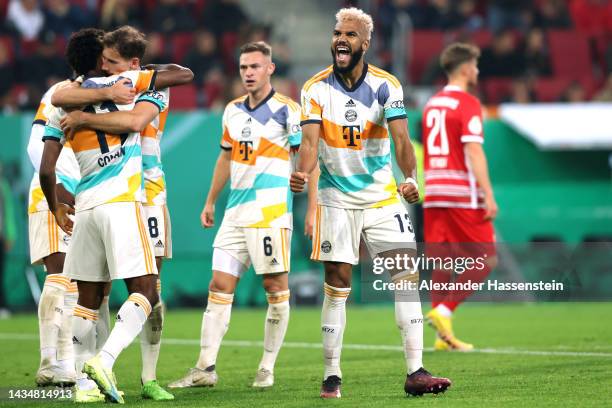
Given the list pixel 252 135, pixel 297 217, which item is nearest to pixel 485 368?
pixel 252 135

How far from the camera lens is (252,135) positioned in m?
9.11

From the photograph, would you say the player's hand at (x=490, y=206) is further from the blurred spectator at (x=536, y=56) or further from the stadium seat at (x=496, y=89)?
the blurred spectator at (x=536, y=56)

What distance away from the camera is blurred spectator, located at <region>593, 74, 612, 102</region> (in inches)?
746

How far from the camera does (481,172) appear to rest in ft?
37.3

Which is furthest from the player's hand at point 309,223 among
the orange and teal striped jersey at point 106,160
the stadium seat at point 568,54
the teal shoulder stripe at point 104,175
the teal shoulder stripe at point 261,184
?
the stadium seat at point 568,54

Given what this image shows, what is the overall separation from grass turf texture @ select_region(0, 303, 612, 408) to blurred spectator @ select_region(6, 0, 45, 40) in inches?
236

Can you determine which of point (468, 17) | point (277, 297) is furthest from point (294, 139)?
point (468, 17)

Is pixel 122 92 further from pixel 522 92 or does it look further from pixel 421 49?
pixel 421 49

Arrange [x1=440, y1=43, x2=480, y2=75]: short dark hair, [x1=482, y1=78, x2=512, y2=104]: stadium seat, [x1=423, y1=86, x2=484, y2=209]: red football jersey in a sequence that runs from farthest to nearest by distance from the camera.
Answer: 1. [x1=482, y1=78, x2=512, y2=104]: stadium seat
2. [x1=440, y1=43, x2=480, y2=75]: short dark hair
3. [x1=423, y1=86, x2=484, y2=209]: red football jersey

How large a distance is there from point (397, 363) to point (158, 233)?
8.29ft

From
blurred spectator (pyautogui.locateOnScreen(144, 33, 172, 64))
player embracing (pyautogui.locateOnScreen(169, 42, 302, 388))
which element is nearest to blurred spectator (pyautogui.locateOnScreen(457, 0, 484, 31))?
blurred spectator (pyautogui.locateOnScreen(144, 33, 172, 64))

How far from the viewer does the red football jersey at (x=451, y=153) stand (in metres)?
11.6

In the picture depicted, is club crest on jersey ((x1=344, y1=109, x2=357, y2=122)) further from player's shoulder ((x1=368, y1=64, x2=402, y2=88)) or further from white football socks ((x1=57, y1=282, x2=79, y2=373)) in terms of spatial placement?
white football socks ((x1=57, y1=282, x2=79, y2=373))

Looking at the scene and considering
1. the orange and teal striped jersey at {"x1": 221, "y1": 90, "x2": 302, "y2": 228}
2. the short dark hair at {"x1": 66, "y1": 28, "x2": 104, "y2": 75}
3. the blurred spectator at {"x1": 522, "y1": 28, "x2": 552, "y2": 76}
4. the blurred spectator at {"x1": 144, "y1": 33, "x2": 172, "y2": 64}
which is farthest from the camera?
the blurred spectator at {"x1": 522, "y1": 28, "x2": 552, "y2": 76}
